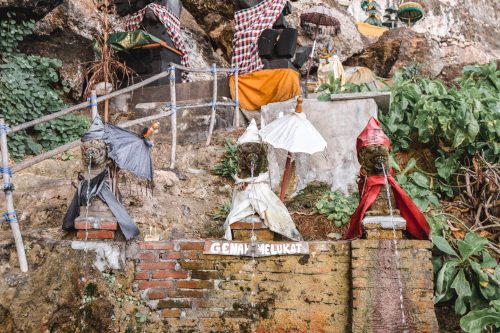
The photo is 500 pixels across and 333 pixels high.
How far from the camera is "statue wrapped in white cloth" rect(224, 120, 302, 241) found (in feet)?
16.4

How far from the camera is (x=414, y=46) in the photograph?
1529 centimetres

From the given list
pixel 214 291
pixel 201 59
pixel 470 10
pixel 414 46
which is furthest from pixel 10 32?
pixel 470 10

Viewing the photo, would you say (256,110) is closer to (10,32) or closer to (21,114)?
(21,114)

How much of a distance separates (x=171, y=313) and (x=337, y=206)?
2970 millimetres

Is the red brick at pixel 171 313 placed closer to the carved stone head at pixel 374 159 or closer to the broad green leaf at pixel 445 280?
the carved stone head at pixel 374 159

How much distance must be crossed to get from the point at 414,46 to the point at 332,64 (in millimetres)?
4271

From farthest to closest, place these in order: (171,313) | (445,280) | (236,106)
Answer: (236,106)
(445,280)
(171,313)

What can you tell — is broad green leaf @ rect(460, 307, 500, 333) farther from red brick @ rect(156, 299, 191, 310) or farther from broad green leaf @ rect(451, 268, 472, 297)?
red brick @ rect(156, 299, 191, 310)

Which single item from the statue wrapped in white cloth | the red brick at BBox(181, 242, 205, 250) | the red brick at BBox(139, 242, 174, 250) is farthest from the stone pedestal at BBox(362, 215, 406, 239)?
the red brick at BBox(139, 242, 174, 250)

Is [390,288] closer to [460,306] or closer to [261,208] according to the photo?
[460,306]

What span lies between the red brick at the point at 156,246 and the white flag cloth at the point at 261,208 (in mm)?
587

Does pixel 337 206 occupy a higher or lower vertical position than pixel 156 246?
higher

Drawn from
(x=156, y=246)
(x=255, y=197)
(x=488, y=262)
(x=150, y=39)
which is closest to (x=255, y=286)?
(x=255, y=197)

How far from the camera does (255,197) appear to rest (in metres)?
5.08
